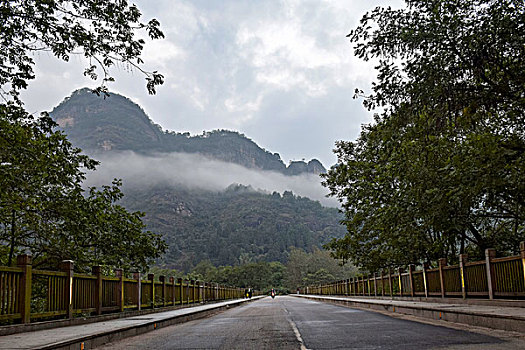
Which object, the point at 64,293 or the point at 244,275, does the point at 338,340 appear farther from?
the point at 244,275

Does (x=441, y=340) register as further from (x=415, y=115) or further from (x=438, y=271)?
(x=438, y=271)

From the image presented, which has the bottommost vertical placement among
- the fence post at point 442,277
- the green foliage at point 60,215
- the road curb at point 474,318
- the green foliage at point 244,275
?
the green foliage at point 244,275

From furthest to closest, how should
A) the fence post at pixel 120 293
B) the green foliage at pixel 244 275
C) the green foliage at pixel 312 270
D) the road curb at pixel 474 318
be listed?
the green foliage at pixel 244 275 → the green foliage at pixel 312 270 → the fence post at pixel 120 293 → the road curb at pixel 474 318

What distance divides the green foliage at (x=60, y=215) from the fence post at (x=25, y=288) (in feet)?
8.06

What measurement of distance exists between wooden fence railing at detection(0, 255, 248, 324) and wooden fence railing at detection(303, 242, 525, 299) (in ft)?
40.7

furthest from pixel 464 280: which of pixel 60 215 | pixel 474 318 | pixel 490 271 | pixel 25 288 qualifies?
pixel 60 215

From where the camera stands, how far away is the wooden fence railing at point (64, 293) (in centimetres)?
1060

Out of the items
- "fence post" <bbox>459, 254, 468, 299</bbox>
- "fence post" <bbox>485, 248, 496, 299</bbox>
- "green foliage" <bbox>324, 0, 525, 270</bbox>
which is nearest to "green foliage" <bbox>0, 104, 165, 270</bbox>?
"green foliage" <bbox>324, 0, 525, 270</bbox>

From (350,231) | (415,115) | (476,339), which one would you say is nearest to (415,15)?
(415,115)

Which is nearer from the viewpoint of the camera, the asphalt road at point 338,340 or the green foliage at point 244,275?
the asphalt road at point 338,340

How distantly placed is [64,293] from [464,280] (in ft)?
46.0

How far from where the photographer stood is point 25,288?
35.8 feet

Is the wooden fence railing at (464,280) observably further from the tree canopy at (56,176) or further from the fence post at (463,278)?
the tree canopy at (56,176)

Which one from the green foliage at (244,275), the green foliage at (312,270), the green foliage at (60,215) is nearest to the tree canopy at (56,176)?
the green foliage at (60,215)
